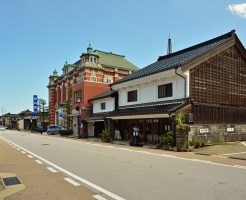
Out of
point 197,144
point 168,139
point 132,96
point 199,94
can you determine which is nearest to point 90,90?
point 132,96

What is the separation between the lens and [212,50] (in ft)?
72.2

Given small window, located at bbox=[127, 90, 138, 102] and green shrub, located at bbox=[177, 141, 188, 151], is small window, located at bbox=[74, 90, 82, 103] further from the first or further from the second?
green shrub, located at bbox=[177, 141, 188, 151]

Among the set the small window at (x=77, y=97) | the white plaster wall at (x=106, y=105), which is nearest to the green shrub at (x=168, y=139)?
the white plaster wall at (x=106, y=105)

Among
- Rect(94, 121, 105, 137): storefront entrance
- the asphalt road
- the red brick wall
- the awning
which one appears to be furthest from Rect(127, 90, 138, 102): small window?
the asphalt road

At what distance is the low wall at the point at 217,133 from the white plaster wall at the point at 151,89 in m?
2.96

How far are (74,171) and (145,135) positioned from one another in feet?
49.7

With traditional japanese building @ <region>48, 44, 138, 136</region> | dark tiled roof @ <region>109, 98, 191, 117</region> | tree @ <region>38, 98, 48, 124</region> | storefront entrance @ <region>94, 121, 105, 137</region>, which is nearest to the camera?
dark tiled roof @ <region>109, 98, 191, 117</region>

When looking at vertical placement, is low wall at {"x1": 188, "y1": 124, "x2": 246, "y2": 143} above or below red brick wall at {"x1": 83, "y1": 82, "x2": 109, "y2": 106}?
below

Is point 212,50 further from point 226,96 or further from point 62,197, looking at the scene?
point 62,197

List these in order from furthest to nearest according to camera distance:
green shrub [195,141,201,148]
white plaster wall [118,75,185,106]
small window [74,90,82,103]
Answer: small window [74,90,82,103] → white plaster wall [118,75,185,106] → green shrub [195,141,201,148]

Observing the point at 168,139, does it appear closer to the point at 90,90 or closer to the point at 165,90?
the point at 165,90

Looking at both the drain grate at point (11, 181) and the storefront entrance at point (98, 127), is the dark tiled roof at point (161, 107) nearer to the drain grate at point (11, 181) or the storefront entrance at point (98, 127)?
the storefront entrance at point (98, 127)

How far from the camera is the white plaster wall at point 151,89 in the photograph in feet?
69.6

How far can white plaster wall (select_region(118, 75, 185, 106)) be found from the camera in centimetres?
2122
